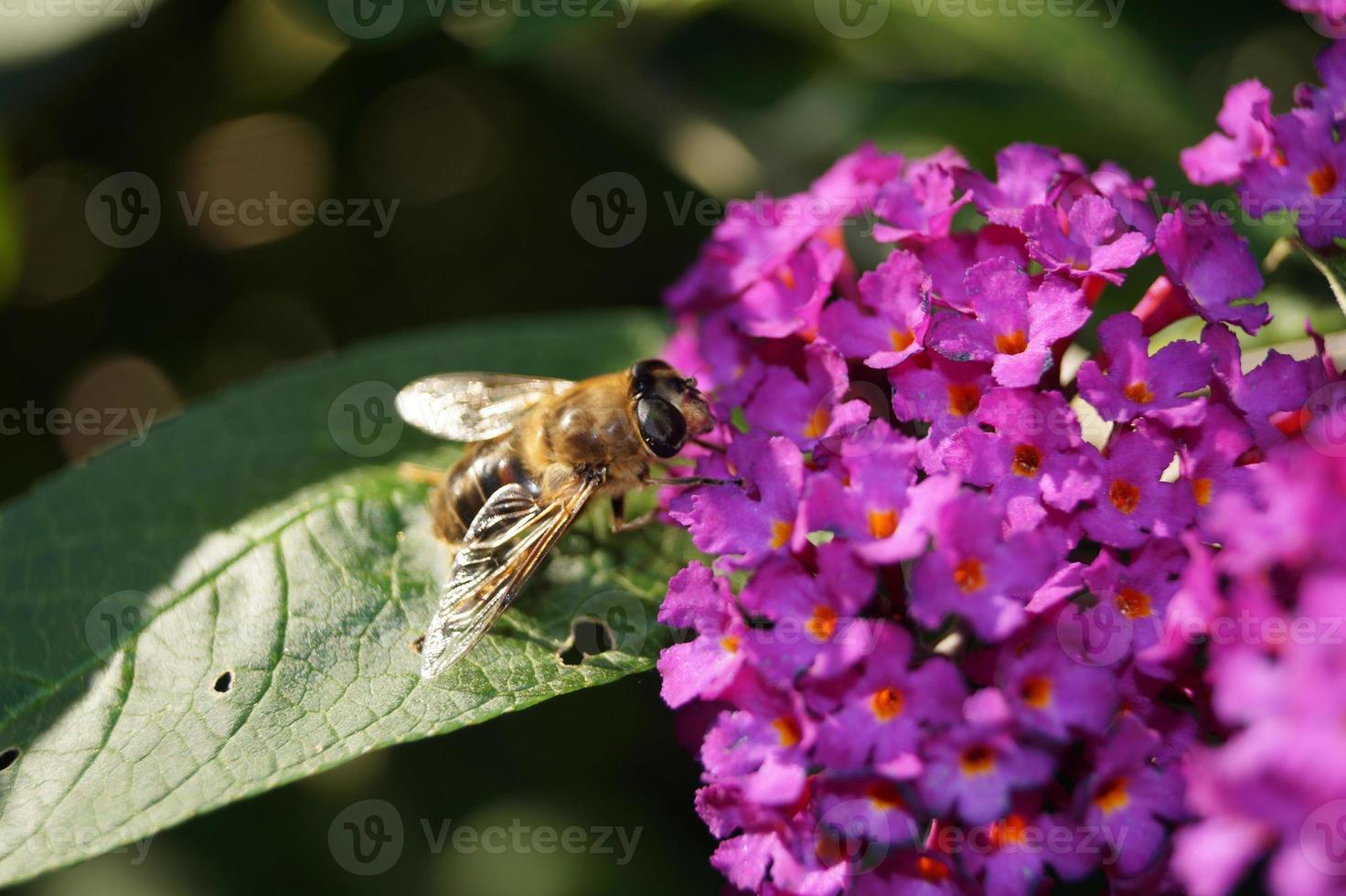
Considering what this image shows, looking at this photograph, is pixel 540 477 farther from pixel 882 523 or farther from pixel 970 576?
pixel 970 576

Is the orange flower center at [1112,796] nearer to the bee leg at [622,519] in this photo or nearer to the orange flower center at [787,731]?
the orange flower center at [787,731]

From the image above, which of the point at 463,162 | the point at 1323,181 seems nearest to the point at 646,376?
the point at 1323,181

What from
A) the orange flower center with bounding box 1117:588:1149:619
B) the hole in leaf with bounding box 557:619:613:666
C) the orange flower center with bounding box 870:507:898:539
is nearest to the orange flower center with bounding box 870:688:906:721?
the orange flower center with bounding box 870:507:898:539

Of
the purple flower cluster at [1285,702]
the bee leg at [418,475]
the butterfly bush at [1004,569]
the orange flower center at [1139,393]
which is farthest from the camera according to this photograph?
the bee leg at [418,475]

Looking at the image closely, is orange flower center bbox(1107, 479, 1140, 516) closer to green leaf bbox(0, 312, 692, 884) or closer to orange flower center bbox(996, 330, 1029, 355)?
orange flower center bbox(996, 330, 1029, 355)

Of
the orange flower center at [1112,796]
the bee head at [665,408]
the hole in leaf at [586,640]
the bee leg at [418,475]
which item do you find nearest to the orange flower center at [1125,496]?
the orange flower center at [1112,796]
